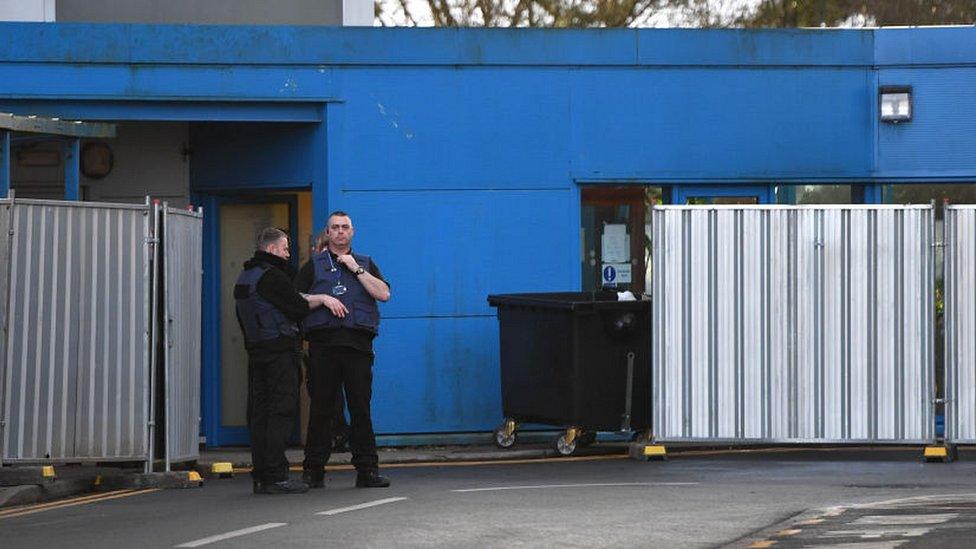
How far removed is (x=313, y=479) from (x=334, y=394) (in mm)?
605

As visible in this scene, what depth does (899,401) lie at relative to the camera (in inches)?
639

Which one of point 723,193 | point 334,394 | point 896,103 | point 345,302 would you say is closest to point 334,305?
point 345,302

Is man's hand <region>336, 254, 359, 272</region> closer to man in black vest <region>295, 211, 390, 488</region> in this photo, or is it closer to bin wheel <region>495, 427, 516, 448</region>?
man in black vest <region>295, 211, 390, 488</region>

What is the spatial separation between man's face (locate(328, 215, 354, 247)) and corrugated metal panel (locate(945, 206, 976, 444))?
5069 mm

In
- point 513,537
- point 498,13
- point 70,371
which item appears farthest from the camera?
point 498,13

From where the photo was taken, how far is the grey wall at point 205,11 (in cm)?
2059

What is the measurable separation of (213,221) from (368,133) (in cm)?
194

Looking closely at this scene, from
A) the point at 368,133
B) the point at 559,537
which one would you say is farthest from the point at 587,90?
the point at 559,537

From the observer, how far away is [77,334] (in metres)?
14.7

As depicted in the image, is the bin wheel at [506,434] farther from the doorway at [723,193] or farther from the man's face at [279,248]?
the man's face at [279,248]

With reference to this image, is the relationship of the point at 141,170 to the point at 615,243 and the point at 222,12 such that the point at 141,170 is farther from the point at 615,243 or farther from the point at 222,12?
the point at 615,243

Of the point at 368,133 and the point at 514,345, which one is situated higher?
the point at 368,133

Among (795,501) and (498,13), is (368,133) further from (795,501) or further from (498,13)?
(498,13)

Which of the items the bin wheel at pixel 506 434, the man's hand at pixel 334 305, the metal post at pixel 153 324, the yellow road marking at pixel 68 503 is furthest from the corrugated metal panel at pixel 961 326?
the yellow road marking at pixel 68 503
